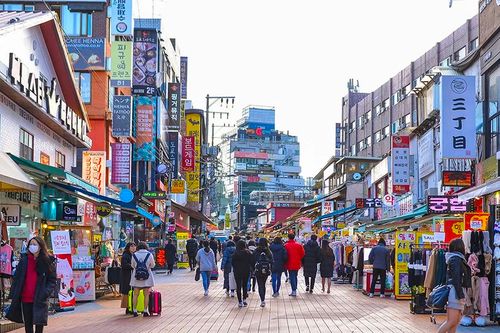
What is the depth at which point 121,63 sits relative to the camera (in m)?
34.6

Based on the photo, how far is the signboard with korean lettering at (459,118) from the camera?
989 inches

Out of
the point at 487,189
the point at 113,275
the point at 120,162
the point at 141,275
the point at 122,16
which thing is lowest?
the point at 113,275

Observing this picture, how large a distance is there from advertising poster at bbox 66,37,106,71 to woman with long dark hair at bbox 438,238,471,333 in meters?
26.5

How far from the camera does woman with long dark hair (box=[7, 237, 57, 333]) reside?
11.6 metres

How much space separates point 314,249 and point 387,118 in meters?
44.3

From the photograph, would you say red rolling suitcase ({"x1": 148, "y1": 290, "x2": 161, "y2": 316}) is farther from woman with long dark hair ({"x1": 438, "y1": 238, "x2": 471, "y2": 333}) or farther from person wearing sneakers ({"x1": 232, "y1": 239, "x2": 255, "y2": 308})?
woman with long dark hair ({"x1": 438, "y1": 238, "x2": 471, "y2": 333})

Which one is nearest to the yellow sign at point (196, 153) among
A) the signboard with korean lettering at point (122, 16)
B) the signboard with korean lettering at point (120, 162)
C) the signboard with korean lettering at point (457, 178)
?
the signboard with korean lettering at point (120, 162)

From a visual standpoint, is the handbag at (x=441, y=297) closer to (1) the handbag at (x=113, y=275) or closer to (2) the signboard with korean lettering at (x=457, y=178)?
(1) the handbag at (x=113, y=275)

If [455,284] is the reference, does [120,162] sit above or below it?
above

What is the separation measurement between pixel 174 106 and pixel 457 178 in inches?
1432

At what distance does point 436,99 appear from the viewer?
107 feet

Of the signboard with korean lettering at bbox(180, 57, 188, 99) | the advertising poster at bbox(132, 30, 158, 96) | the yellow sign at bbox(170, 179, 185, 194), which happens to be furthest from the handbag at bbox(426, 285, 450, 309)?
the signboard with korean lettering at bbox(180, 57, 188, 99)

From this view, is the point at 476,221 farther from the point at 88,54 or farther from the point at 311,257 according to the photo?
the point at 88,54

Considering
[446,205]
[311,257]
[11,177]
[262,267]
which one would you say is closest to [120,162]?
[311,257]
